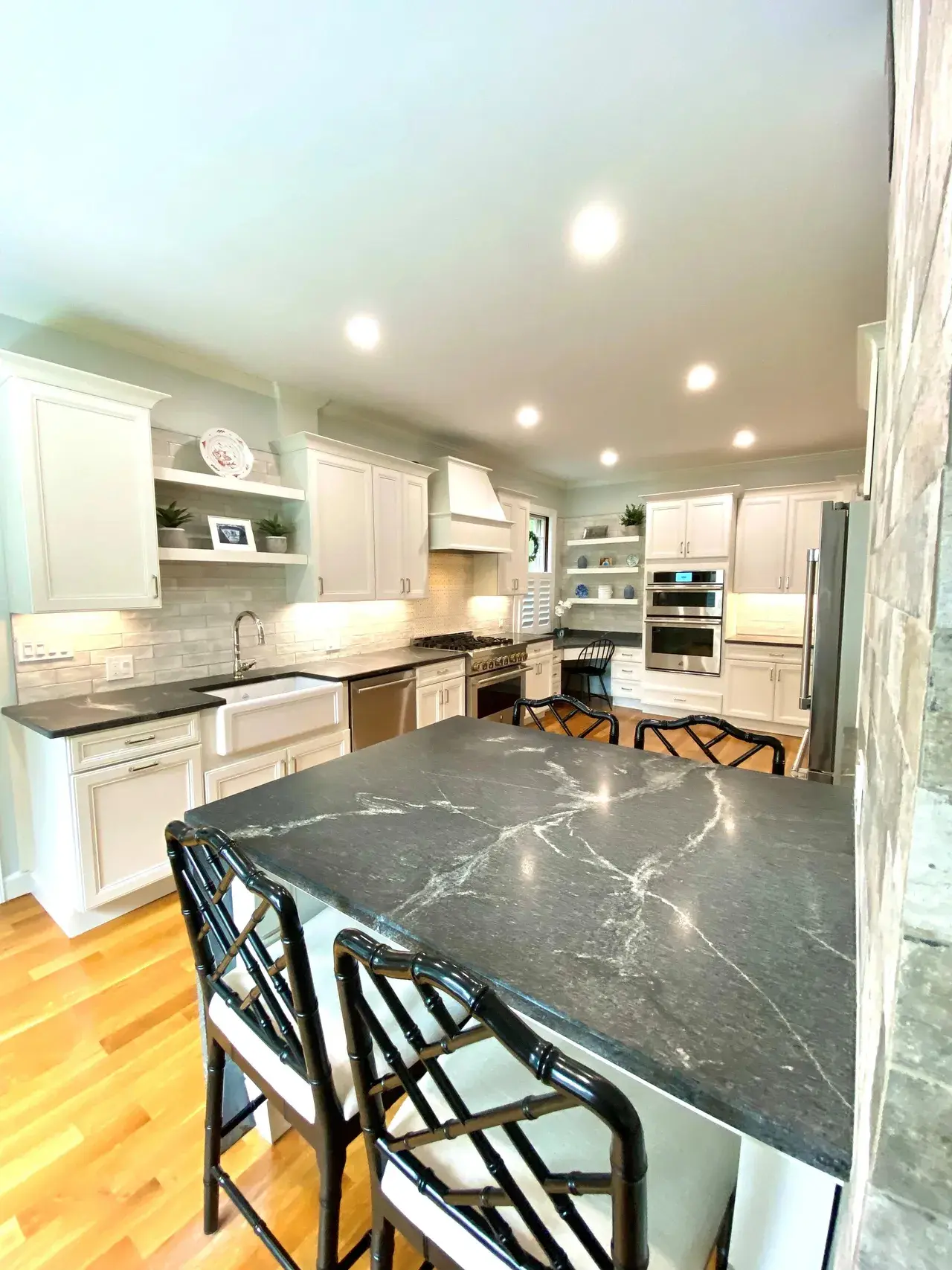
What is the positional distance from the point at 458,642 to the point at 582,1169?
3.92 m

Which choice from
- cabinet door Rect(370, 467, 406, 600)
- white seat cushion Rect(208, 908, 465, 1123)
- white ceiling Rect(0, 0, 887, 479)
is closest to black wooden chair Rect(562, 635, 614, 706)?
cabinet door Rect(370, 467, 406, 600)

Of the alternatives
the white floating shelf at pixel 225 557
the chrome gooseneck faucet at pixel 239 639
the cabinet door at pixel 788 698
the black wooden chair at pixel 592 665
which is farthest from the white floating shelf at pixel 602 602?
the chrome gooseneck faucet at pixel 239 639

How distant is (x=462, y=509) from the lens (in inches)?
176

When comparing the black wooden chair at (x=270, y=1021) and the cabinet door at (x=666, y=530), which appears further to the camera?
the cabinet door at (x=666, y=530)

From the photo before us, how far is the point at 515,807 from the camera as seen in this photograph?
1.34 meters

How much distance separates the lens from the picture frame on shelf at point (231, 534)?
9.85 ft

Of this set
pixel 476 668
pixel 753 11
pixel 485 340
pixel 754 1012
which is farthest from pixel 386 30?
pixel 476 668

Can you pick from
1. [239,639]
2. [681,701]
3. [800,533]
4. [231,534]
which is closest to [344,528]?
[231,534]

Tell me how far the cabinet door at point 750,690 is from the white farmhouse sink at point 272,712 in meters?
3.97

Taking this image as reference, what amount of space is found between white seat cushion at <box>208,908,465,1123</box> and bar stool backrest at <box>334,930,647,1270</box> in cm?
15

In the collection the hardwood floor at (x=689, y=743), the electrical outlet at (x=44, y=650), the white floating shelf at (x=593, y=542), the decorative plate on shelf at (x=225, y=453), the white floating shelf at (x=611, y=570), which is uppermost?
the decorative plate on shelf at (x=225, y=453)

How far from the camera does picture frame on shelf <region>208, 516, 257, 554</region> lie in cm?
300

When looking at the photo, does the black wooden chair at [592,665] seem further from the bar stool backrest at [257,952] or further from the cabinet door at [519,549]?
the bar stool backrest at [257,952]

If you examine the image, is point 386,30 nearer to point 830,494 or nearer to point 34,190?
point 34,190
